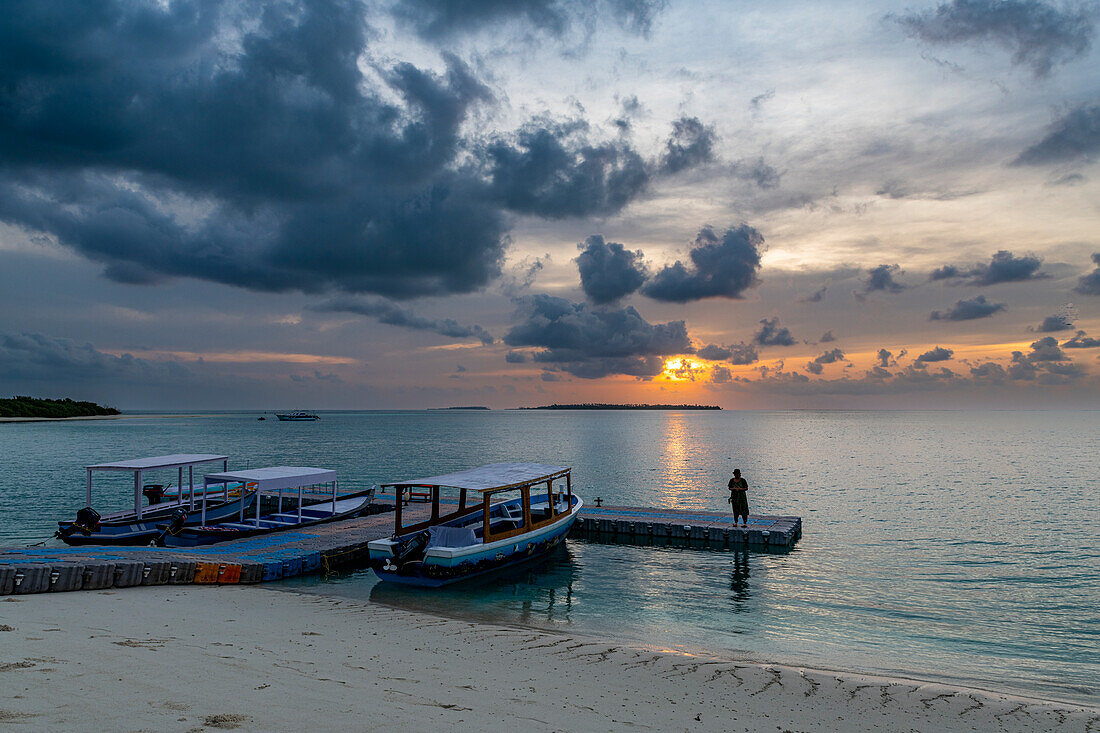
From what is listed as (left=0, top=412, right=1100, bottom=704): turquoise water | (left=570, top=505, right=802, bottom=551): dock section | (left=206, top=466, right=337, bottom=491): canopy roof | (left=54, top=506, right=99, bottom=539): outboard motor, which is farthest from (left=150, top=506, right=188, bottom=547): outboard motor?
(left=570, top=505, right=802, bottom=551): dock section

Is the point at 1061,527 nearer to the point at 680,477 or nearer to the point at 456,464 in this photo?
the point at 680,477

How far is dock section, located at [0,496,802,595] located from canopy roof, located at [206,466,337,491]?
2.18 metres

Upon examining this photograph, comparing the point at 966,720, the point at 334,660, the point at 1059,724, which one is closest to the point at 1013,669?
the point at 1059,724

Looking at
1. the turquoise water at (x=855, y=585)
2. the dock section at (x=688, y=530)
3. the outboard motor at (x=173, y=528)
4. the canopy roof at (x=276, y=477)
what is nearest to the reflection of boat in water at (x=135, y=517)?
the outboard motor at (x=173, y=528)

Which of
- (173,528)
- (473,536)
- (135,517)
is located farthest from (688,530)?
(135,517)

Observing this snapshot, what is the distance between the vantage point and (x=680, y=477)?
6575cm

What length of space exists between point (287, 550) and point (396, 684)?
50.5 ft

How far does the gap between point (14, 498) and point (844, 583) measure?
181ft

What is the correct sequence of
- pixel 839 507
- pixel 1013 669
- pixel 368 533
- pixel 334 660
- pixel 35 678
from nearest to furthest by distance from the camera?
1. pixel 35 678
2. pixel 334 660
3. pixel 1013 669
4. pixel 368 533
5. pixel 839 507

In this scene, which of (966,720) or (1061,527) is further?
(1061,527)

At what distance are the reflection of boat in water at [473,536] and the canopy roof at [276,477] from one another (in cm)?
675

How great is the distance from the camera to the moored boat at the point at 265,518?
25312 millimetres

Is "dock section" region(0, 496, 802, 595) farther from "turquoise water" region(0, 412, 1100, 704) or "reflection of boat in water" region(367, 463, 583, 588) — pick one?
"reflection of boat in water" region(367, 463, 583, 588)

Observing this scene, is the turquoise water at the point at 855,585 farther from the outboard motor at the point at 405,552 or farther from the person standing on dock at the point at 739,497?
the person standing on dock at the point at 739,497
